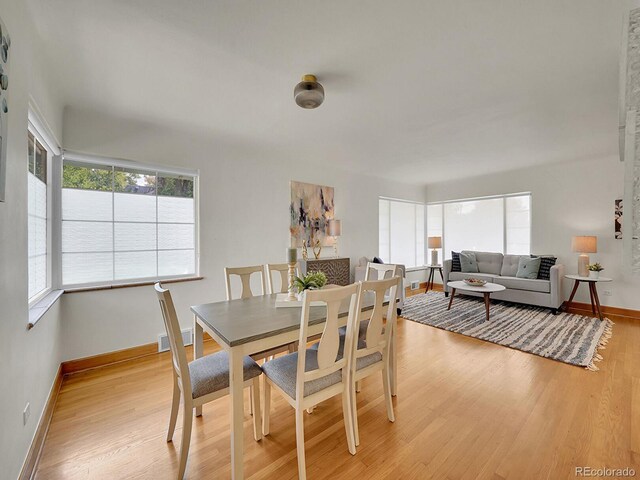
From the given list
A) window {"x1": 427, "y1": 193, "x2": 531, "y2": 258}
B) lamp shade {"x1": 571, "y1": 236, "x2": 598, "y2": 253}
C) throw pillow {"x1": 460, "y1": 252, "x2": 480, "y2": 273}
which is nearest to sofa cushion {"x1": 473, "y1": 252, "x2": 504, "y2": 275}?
throw pillow {"x1": 460, "y1": 252, "x2": 480, "y2": 273}

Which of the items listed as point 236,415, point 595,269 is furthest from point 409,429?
point 595,269

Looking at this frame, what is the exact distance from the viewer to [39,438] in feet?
5.44

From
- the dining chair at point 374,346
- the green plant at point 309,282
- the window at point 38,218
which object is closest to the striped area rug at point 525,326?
the dining chair at point 374,346

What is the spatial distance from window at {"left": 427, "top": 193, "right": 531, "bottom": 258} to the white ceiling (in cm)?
215

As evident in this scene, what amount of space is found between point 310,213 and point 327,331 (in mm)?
3021

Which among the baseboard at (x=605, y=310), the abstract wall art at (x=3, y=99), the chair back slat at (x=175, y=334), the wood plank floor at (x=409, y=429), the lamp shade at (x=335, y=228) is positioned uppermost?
the abstract wall art at (x=3, y=99)

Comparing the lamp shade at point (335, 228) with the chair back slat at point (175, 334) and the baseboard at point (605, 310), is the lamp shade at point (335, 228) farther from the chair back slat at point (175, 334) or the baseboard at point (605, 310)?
the baseboard at point (605, 310)

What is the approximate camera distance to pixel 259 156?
379 cm

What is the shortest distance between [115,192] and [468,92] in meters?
3.48

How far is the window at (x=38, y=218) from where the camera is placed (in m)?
1.97

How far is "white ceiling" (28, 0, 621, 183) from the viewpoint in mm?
1473

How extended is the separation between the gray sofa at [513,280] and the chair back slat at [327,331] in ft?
13.6

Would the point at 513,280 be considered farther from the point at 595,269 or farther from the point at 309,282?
the point at 309,282

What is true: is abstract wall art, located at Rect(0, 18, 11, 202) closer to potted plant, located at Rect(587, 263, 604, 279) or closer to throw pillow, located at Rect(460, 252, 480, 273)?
throw pillow, located at Rect(460, 252, 480, 273)
